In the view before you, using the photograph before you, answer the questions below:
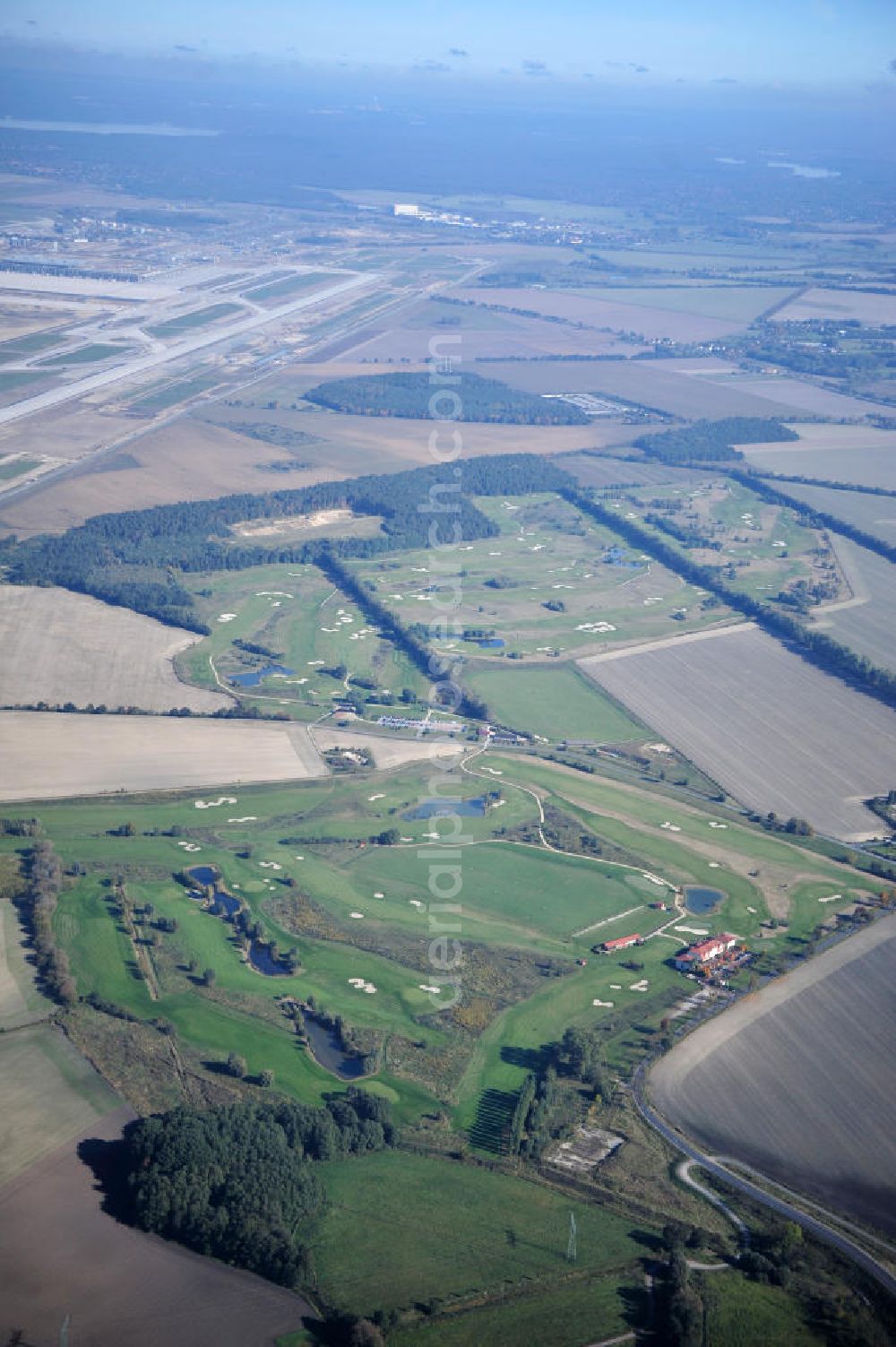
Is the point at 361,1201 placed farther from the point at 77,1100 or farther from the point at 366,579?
the point at 366,579

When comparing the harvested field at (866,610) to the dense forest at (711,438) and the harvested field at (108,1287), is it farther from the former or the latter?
the harvested field at (108,1287)

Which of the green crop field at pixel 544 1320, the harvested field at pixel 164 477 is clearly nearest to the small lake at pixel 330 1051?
the green crop field at pixel 544 1320

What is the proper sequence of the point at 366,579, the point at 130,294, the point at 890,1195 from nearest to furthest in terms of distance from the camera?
the point at 890,1195
the point at 366,579
the point at 130,294

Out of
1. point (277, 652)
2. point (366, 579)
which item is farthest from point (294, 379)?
point (277, 652)

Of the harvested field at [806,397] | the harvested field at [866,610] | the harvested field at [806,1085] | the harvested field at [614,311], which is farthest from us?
the harvested field at [614,311]

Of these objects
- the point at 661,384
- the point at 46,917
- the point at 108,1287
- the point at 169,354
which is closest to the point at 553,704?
the point at 46,917

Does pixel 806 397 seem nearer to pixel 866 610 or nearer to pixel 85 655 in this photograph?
Result: pixel 866 610
